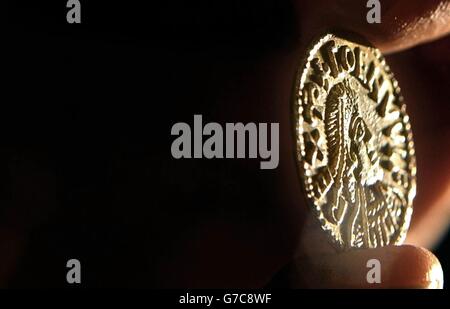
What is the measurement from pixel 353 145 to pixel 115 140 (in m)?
0.42

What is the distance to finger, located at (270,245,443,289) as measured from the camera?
111 centimetres

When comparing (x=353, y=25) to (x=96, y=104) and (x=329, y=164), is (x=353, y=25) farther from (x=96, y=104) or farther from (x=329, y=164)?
(x=96, y=104)

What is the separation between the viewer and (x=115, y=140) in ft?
3.03

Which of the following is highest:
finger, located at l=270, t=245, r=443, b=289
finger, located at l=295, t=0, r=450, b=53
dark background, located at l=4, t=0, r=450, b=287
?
finger, located at l=295, t=0, r=450, b=53

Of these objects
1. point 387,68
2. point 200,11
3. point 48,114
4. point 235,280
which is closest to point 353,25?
point 387,68

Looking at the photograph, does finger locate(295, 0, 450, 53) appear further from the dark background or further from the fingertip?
the fingertip

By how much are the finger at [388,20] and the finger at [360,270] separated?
298 mm

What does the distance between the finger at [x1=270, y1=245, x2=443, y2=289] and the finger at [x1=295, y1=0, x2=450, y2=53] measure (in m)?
0.30

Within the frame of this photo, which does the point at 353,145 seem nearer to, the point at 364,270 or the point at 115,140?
the point at 364,270

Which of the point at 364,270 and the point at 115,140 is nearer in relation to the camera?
the point at 115,140

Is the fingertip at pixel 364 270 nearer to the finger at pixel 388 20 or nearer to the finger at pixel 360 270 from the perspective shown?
the finger at pixel 360 270

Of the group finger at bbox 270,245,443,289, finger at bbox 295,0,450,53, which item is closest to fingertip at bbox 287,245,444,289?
finger at bbox 270,245,443,289

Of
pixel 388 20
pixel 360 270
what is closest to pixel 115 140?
pixel 360 270

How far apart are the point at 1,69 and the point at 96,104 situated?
0.34ft
